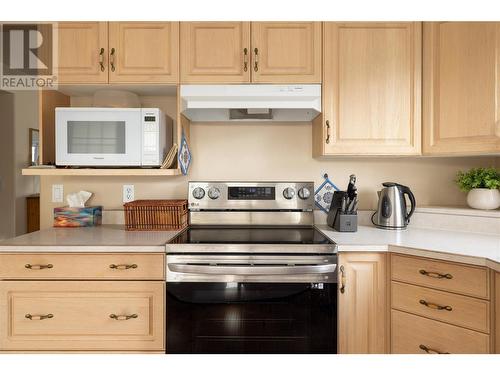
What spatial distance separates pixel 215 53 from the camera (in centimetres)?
194

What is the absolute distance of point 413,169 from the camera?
2.27m

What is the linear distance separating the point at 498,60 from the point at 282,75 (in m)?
1.10

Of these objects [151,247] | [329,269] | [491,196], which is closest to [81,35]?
[151,247]

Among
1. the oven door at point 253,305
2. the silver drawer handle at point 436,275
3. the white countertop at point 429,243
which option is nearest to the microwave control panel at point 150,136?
the oven door at point 253,305

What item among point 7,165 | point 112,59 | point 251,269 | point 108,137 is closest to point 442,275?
point 251,269

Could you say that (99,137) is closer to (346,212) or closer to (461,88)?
(346,212)

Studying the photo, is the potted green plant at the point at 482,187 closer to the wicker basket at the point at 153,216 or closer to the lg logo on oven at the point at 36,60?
the wicker basket at the point at 153,216

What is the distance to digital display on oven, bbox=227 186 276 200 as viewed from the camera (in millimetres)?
2178

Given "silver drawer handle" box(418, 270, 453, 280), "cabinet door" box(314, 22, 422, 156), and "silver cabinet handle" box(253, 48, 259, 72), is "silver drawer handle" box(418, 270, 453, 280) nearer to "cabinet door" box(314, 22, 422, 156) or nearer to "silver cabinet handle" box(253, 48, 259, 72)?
"cabinet door" box(314, 22, 422, 156)

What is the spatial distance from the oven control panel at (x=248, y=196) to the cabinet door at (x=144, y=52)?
0.70m

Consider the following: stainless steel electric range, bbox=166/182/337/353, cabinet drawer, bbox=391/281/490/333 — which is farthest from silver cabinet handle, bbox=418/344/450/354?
stainless steel electric range, bbox=166/182/337/353

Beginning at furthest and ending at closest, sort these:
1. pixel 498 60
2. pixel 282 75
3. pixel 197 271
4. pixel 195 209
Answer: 1. pixel 195 209
2. pixel 282 75
3. pixel 498 60
4. pixel 197 271

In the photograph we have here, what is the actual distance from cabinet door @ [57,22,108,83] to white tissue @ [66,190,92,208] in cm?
71

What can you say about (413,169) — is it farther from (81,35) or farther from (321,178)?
(81,35)
